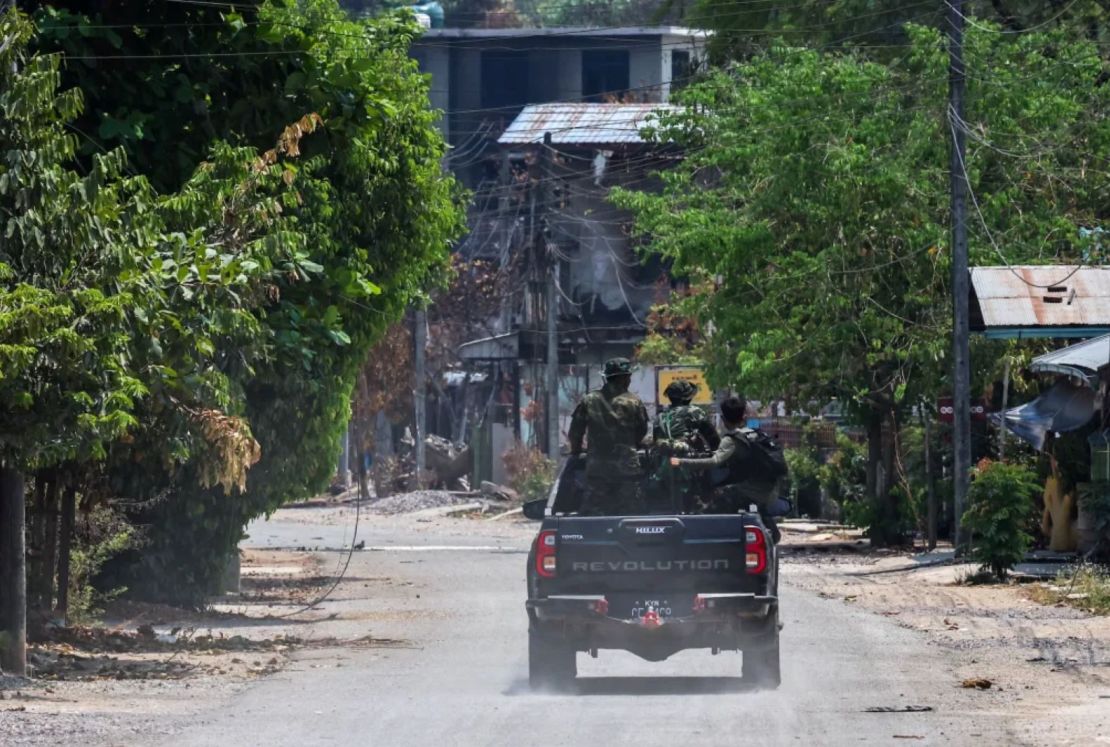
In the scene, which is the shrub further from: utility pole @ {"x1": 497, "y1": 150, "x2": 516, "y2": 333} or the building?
the building

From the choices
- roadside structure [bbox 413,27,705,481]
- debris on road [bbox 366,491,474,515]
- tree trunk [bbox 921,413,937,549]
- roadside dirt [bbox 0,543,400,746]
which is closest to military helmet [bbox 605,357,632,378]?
roadside dirt [bbox 0,543,400,746]

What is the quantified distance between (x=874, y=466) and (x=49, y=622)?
19.4 m

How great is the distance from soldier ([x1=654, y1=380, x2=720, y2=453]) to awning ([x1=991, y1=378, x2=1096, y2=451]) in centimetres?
1436

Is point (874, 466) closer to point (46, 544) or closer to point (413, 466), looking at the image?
point (46, 544)

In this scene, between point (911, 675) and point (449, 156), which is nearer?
point (911, 675)

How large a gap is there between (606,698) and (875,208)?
19.4m

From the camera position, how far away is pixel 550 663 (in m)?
13.1

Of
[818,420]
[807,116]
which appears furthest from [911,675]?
[818,420]

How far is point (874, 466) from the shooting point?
33906 millimetres

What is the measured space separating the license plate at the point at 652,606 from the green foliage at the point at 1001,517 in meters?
12.9

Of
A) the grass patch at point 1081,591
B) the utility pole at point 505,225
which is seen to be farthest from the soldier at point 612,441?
the utility pole at point 505,225

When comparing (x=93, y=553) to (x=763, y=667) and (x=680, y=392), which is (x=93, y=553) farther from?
(x=763, y=667)

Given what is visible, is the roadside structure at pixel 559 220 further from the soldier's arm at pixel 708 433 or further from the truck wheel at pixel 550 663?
the truck wheel at pixel 550 663

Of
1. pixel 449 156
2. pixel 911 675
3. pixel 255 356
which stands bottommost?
pixel 911 675
